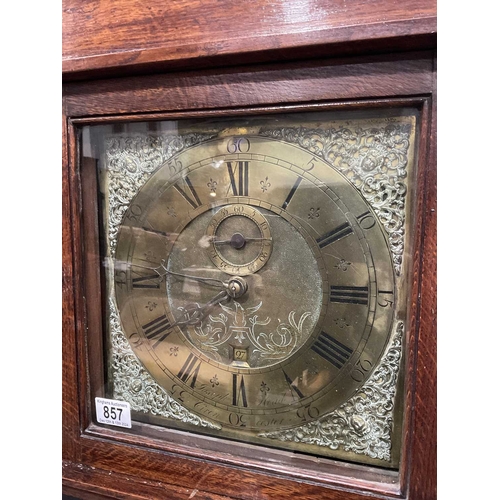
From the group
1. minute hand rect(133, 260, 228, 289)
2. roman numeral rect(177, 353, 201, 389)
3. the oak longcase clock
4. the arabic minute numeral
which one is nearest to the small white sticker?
the oak longcase clock

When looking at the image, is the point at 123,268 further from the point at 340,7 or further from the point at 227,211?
the point at 340,7

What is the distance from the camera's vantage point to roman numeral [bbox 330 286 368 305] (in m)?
0.66

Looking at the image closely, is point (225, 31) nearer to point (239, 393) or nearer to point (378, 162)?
point (378, 162)

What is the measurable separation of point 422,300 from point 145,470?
559mm

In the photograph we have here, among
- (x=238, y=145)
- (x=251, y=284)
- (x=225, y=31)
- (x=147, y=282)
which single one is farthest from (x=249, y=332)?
(x=225, y=31)

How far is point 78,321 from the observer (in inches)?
31.3

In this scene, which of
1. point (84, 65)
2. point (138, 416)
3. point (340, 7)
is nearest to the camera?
point (340, 7)

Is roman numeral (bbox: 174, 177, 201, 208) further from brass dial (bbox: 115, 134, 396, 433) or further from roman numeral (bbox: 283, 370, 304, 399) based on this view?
roman numeral (bbox: 283, 370, 304, 399)

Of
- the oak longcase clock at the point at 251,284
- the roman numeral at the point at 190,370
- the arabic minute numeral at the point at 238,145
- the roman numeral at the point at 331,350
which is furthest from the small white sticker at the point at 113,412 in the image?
the arabic minute numeral at the point at 238,145

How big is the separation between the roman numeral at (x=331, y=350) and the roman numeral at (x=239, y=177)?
263 mm

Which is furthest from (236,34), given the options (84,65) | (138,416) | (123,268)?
(138,416)

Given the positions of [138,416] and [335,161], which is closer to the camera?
[335,161]

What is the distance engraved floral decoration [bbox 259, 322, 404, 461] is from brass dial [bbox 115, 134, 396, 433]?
1 centimetres

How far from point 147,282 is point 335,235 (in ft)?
1.13
